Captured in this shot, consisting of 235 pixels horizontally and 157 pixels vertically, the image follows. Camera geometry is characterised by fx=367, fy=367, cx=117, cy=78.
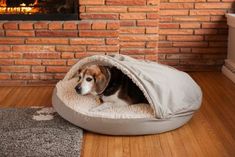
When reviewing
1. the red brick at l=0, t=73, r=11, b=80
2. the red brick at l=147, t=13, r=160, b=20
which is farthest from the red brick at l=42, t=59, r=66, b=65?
the red brick at l=147, t=13, r=160, b=20

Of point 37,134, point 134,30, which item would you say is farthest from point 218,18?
point 37,134

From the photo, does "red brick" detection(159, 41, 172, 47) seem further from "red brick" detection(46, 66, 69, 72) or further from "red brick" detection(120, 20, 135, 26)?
"red brick" detection(46, 66, 69, 72)

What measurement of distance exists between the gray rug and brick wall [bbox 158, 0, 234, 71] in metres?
1.55

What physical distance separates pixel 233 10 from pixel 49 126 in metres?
2.19

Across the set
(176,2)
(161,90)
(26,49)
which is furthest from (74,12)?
(161,90)

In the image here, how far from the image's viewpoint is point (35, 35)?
3029 mm

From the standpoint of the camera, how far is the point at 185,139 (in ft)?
7.02

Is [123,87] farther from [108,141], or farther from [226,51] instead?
[226,51]

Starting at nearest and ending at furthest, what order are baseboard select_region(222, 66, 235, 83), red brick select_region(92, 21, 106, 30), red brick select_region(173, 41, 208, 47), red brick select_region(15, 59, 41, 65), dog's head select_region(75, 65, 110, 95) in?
dog's head select_region(75, 65, 110, 95), red brick select_region(92, 21, 106, 30), red brick select_region(15, 59, 41, 65), baseboard select_region(222, 66, 235, 83), red brick select_region(173, 41, 208, 47)

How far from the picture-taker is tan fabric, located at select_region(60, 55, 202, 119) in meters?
2.14

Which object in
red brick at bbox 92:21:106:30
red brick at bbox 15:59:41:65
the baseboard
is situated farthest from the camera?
the baseboard

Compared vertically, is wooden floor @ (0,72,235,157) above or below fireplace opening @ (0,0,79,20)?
below

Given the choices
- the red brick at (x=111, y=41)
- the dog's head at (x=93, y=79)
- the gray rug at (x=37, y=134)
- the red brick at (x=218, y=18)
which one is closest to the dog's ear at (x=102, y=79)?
the dog's head at (x=93, y=79)

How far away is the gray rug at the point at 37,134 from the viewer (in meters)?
1.95
